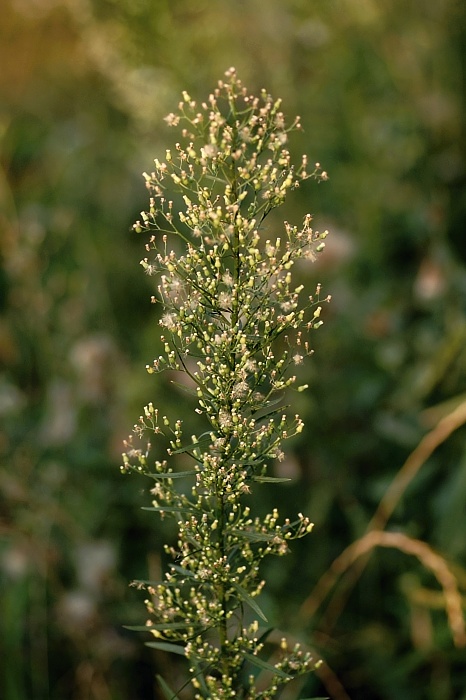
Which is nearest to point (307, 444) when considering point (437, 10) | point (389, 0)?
point (437, 10)

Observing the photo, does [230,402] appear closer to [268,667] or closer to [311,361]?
[268,667]

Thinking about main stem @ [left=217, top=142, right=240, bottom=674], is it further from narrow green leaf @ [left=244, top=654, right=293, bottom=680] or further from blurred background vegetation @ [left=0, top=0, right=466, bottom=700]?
blurred background vegetation @ [left=0, top=0, right=466, bottom=700]

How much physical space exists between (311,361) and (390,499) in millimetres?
534

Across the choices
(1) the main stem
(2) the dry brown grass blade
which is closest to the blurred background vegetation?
(2) the dry brown grass blade

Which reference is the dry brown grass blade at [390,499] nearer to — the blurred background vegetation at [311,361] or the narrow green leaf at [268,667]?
the blurred background vegetation at [311,361]

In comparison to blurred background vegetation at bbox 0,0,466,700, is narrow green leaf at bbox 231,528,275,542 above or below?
below

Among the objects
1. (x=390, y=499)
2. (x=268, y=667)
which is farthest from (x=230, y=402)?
(x=390, y=499)

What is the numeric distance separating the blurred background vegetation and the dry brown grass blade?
0.05 metres

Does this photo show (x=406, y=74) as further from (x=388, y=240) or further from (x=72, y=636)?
(x=72, y=636)

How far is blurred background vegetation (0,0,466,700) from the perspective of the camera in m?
1.96

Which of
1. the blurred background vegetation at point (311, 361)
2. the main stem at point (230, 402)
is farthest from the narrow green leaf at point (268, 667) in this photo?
the blurred background vegetation at point (311, 361)

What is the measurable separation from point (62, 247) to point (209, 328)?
253cm

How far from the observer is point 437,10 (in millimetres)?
2955

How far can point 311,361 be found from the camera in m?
2.28
